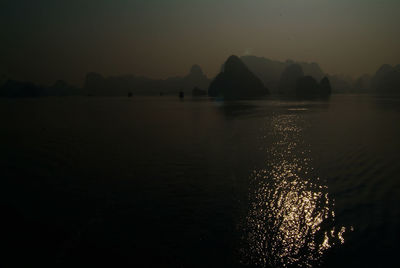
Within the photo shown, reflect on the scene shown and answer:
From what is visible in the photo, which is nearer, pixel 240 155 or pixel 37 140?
pixel 240 155

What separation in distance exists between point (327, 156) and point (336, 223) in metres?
10.5

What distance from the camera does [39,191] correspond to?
41.0 ft

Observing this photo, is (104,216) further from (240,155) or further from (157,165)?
(240,155)

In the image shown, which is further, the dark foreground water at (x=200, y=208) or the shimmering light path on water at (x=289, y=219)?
the dark foreground water at (x=200, y=208)

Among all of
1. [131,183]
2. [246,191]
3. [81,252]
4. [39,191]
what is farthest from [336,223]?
[39,191]

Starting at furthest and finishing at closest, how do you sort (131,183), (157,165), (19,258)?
(157,165) < (131,183) < (19,258)

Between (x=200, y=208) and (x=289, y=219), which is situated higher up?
(x=289, y=219)

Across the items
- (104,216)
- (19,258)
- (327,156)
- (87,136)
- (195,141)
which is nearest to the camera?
(19,258)

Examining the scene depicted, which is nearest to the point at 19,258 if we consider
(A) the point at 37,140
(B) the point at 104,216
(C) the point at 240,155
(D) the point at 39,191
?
(B) the point at 104,216

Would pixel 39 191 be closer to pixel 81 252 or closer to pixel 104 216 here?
pixel 104 216

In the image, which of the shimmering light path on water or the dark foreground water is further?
the dark foreground water

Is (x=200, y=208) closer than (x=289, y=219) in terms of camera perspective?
No

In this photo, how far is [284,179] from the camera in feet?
44.9

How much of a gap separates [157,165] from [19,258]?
377 inches
